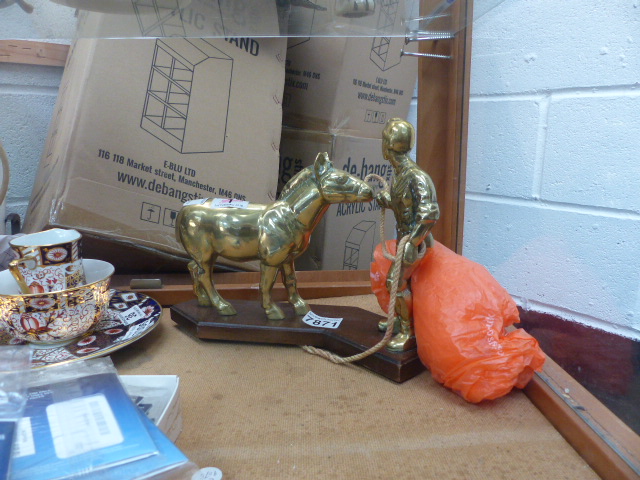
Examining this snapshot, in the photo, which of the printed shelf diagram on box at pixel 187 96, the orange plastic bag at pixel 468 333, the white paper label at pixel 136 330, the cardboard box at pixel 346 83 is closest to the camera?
the orange plastic bag at pixel 468 333

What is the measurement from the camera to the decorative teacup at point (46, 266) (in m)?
0.57

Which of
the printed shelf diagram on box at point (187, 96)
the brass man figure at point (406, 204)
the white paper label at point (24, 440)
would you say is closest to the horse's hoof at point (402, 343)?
the brass man figure at point (406, 204)

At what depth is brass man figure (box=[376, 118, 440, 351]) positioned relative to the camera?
0.53m

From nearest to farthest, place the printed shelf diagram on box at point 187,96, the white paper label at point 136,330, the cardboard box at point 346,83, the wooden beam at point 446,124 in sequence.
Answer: the white paper label at point 136,330
the wooden beam at point 446,124
the printed shelf diagram on box at point 187,96
the cardboard box at point 346,83

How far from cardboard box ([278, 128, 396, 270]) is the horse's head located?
1.23 ft

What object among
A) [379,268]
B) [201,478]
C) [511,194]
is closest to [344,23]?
[379,268]

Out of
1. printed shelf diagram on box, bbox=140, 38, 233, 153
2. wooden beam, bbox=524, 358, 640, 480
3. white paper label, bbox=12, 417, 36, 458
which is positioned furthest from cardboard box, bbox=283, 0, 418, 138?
white paper label, bbox=12, 417, 36, 458

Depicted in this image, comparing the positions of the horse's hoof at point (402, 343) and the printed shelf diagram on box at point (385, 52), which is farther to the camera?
the printed shelf diagram on box at point (385, 52)

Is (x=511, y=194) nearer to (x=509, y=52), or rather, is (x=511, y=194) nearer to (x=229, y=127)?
(x=509, y=52)

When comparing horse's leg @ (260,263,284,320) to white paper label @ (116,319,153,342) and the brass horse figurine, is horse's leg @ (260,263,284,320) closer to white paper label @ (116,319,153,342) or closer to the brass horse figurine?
the brass horse figurine

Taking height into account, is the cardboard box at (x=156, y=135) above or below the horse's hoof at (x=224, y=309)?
above

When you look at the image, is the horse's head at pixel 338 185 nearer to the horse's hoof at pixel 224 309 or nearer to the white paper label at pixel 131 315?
the horse's hoof at pixel 224 309

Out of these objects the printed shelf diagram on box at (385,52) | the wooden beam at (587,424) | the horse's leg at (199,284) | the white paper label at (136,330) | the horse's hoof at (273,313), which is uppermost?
the printed shelf diagram on box at (385,52)

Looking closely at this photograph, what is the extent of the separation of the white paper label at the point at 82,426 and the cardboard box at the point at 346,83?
2.31 feet
